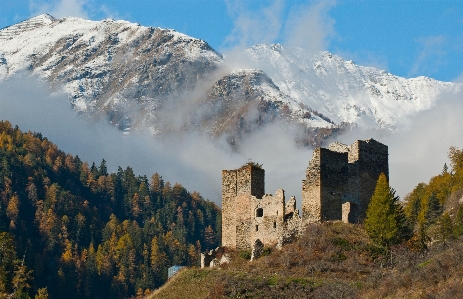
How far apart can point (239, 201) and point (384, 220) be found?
11.9 m

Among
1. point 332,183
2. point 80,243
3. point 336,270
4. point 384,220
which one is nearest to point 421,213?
point 332,183

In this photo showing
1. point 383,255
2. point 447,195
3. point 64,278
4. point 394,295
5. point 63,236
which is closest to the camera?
point 394,295

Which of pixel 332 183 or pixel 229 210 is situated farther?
pixel 229 210

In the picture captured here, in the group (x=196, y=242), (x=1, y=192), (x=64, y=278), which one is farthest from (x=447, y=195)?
(x=1, y=192)

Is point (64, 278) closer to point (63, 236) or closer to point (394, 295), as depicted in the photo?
point (63, 236)

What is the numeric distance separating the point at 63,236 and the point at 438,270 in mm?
138482

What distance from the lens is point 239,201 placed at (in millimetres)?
66625

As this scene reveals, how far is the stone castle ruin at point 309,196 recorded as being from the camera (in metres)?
63.1

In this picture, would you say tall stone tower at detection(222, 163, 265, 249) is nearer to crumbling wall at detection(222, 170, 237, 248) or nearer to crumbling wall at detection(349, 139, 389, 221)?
crumbling wall at detection(222, 170, 237, 248)

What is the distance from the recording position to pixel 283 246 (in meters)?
61.7

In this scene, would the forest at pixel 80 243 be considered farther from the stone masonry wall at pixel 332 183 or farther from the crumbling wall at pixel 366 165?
the stone masonry wall at pixel 332 183

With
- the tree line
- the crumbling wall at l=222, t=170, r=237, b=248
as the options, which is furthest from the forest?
the crumbling wall at l=222, t=170, r=237, b=248

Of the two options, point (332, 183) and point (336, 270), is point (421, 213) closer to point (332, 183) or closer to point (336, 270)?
point (332, 183)

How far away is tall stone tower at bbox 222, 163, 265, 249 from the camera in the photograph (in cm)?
6569
